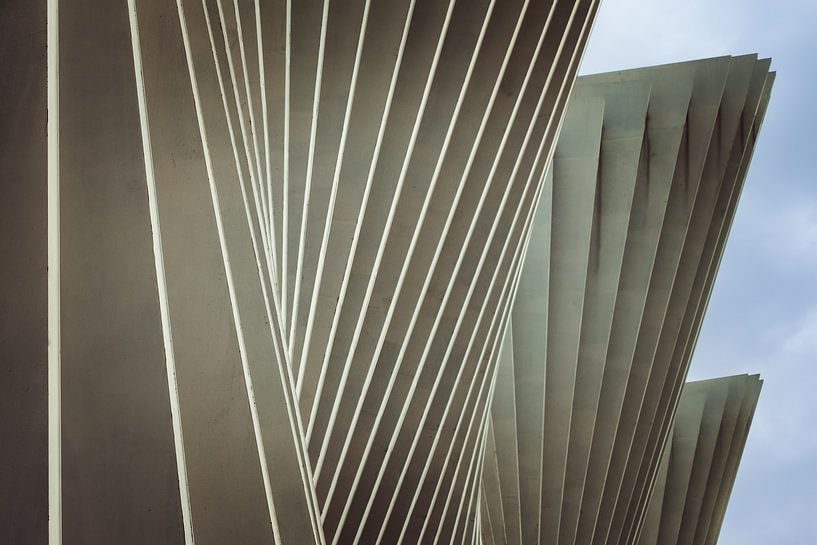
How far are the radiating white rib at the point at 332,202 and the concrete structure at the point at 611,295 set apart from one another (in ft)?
21.7

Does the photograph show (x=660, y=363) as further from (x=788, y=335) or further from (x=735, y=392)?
(x=788, y=335)

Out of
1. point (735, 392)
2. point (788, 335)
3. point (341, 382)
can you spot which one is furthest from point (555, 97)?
point (788, 335)

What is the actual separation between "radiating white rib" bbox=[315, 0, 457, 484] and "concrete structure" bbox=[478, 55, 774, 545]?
6.11m

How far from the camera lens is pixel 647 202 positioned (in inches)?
515

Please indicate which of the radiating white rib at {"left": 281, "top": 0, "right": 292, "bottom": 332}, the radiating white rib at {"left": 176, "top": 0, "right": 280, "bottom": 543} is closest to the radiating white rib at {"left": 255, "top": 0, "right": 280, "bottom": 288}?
the radiating white rib at {"left": 281, "top": 0, "right": 292, "bottom": 332}

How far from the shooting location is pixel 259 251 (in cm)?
433

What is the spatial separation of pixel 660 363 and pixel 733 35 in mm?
122685

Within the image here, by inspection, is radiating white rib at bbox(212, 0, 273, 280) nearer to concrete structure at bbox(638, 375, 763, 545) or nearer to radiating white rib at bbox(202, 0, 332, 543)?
radiating white rib at bbox(202, 0, 332, 543)

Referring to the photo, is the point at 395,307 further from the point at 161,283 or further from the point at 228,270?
the point at 161,283

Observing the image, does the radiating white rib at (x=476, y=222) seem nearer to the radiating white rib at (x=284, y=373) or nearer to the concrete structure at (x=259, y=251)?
the concrete structure at (x=259, y=251)

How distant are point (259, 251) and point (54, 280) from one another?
72.0 inches

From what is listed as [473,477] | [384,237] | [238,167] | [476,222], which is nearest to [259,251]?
[238,167]

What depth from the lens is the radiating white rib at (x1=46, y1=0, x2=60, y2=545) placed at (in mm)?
2353

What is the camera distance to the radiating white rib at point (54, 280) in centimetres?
235
